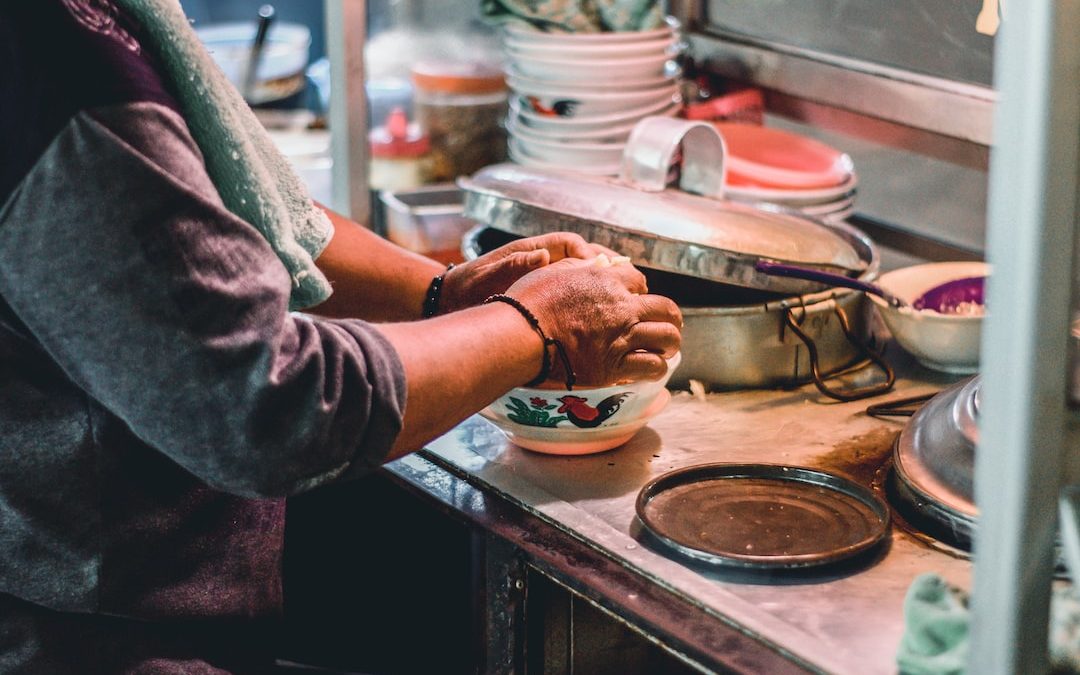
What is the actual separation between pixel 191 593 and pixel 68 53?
0.57m

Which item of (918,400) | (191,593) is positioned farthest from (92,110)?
(918,400)

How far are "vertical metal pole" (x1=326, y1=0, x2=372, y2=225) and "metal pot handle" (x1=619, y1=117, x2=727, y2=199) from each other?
607mm

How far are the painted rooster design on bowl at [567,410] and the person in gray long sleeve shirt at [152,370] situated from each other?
52 millimetres

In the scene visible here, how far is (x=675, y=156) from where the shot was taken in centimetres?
195

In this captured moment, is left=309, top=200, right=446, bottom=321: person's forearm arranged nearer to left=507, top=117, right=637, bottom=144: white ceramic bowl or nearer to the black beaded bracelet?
the black beaded bracelet

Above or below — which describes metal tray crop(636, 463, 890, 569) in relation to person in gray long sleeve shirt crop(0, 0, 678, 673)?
below

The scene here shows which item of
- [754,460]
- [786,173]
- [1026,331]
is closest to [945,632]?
[1026,331]

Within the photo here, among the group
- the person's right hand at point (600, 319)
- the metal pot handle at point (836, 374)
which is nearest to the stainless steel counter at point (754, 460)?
the metal pot handle at point (836, 374)

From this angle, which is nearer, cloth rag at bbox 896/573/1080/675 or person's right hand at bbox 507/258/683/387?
cloth rag at bbox 896/573/1080/675

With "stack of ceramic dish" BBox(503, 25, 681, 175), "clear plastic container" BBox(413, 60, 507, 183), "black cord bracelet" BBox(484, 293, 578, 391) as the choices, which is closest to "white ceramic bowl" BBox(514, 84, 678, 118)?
"stack of ceramic dish" BBox(503, 25, 681, 175)

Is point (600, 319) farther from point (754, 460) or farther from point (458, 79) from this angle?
point (458, 79)

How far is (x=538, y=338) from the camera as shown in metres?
1.39

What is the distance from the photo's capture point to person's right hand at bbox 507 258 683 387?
141cm

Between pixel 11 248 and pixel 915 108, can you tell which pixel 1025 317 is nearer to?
pixel 11 248
